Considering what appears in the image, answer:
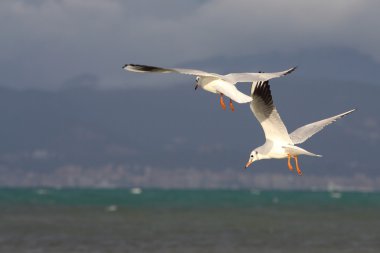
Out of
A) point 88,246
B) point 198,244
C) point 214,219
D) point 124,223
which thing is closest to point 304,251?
point 198,244

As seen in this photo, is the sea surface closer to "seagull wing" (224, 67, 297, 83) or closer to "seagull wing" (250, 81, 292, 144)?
"seagull wing" (250, 81, 292, 144)

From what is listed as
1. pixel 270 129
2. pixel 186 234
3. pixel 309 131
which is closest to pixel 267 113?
pixel 270 129

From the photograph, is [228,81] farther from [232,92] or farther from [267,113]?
[267,113]

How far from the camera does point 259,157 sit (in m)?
20.2

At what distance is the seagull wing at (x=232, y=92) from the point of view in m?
17.6

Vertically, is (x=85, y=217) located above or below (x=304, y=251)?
above

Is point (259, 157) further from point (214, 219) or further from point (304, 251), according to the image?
point (214, 219)

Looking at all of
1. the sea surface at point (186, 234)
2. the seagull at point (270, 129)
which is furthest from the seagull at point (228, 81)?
the sea surface at point (186, 234)

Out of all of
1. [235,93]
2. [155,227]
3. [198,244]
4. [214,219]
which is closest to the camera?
[235,93]

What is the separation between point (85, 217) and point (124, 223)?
783 centimetres

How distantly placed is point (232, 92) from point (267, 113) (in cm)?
192

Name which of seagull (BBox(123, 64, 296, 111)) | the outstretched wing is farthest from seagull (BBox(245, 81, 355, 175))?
seagull (BBox(123, 64, 296, 111))

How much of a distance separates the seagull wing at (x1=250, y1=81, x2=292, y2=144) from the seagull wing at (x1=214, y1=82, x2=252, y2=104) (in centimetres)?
115

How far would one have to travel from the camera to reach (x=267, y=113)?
19828 millimetres
